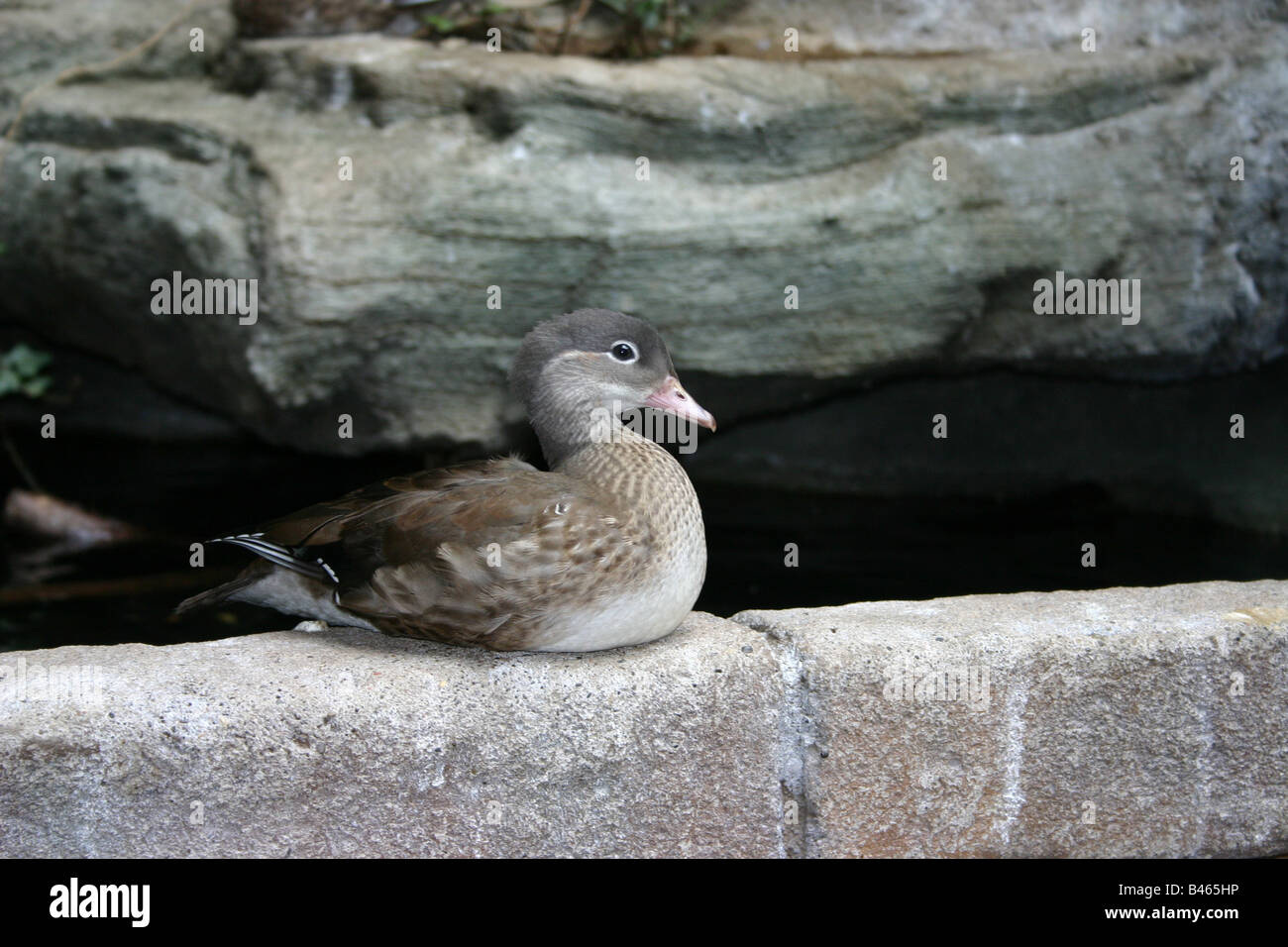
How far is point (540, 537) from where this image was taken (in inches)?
111

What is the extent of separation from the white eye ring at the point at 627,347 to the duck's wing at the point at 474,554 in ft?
1.07

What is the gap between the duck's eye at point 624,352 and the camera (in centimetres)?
309

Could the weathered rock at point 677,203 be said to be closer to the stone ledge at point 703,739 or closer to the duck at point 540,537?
the duck at point 540,537

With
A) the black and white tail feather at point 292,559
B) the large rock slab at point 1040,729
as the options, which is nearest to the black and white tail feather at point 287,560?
the black and white tail feather at point 292,559

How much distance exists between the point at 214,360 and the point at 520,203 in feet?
5.29

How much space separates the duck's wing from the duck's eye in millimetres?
329

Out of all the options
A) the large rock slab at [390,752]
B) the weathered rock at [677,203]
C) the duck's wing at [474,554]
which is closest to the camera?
the large rock slab at [390,752]

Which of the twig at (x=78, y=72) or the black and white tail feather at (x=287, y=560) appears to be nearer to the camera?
the black and white tail feather at (x=287, y=560)

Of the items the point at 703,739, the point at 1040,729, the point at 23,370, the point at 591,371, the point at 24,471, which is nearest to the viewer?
the point at 703,739

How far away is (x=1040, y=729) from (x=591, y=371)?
1347mm

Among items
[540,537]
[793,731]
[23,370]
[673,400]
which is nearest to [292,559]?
[540,537]

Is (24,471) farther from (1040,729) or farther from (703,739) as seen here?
(1040,729)

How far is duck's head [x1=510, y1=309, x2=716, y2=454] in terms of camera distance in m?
3.09

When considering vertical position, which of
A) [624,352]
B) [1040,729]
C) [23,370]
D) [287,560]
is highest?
[23,370]
